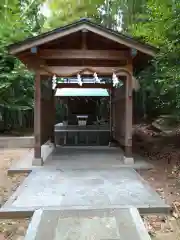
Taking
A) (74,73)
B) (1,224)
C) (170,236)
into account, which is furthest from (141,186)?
(74,73)

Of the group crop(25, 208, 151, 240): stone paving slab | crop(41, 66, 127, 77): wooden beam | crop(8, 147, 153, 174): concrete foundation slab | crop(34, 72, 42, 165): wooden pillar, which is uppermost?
crop(41, 66, 127, 77): wooden beam

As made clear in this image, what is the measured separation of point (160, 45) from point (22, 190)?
4953mm

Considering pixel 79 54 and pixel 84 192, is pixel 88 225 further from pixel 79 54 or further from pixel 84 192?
pixel 79 54

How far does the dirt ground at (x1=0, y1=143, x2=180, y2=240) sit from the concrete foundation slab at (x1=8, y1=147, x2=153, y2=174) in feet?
1.12

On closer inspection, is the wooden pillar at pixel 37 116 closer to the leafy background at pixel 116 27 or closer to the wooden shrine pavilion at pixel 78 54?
the wooden shrine pavilion at pixel 78 54

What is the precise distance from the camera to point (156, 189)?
5234 mm

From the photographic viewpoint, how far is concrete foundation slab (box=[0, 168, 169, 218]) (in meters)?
4.15

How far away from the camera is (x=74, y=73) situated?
726 centimetres

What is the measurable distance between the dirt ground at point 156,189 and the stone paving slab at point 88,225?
21 centimetres

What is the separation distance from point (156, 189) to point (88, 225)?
2184 millimetres

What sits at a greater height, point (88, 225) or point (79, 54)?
point (79, 54)

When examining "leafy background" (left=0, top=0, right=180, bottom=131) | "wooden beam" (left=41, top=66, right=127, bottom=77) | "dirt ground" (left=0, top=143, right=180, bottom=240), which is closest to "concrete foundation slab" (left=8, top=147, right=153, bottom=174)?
"dirt ground" (left=0, top=143, right=180, bottom=240)

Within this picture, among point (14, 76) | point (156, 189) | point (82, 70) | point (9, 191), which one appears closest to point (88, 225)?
point (156, 189)

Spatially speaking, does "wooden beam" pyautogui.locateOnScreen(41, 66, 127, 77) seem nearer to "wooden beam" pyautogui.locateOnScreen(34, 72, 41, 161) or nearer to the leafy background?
"wooden beam" pyautogui.locateOnScreen(34, 72, 41, 161)
